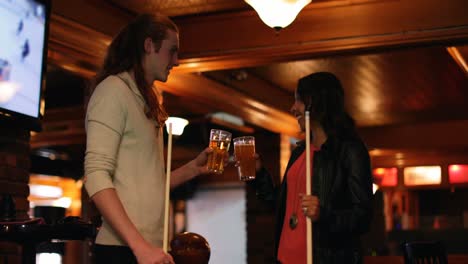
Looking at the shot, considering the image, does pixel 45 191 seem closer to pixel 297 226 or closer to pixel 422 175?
pixel 422 175

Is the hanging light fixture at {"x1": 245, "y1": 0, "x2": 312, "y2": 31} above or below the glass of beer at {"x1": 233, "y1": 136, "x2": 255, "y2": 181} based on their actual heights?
above

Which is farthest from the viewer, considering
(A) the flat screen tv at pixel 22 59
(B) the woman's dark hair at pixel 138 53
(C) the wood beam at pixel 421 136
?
(C) the wood beam at pixel 421 136

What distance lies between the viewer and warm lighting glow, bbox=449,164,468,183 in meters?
12.1

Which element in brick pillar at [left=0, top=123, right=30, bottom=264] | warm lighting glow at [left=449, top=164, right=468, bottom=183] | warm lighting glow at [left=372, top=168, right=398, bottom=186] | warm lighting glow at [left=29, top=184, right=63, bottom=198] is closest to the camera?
brick pillar at [left=0, top=123, right=30, bottom=264]

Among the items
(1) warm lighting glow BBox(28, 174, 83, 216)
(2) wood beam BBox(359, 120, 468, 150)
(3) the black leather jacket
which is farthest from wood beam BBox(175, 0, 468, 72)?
(1) warm lighting glow BBox(28, 174, 83, 216)

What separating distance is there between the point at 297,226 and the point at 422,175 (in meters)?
10.9

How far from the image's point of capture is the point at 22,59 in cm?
346

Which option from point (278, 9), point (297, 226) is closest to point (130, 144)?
point (297, 226)

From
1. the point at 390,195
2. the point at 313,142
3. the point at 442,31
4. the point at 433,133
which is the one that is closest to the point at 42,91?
the point at 313,142

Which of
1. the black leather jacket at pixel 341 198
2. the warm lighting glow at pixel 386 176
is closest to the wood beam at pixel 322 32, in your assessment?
the black leather jacket at pixel 341 198

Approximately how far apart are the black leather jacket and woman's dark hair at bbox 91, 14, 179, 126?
2.15ft

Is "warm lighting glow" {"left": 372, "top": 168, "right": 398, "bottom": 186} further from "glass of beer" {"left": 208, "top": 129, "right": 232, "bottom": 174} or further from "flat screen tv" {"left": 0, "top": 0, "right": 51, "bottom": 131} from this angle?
"glass of beer" {"left": 208, "top": 129, "right": 232, "bottom": 174}

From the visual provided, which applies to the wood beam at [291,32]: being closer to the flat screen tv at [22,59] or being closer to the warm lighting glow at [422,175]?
the flat screen tv at [22,59]

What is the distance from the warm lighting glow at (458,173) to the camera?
39.8ft
